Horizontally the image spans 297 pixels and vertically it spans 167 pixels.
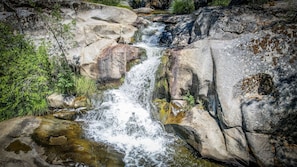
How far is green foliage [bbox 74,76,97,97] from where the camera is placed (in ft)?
25.6

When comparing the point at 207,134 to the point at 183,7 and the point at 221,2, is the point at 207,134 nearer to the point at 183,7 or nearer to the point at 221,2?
the point at 221,2

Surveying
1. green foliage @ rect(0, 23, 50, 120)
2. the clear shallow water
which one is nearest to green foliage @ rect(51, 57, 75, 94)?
green foliage @ rect(0, 23, 50, 120)

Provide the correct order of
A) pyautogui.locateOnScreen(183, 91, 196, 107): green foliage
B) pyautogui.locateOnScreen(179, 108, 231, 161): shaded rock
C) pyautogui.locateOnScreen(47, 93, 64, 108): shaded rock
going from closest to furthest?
pyautogui.locateOnScreen(179, 108, 231, 161): shaded rock → pyautogui.locateOnScreen(183, 91, 196, 107): green foliage → pyautogui.locateOnScreen(47, 93, 64, 108): shaded rock

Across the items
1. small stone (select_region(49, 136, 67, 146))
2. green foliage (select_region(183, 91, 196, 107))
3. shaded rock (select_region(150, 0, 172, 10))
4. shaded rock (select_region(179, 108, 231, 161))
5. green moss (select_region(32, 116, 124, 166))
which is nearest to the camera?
green moss (select_region(32, 116, 124, 166))

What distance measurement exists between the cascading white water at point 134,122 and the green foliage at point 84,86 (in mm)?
646

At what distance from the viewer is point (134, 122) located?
6723mm

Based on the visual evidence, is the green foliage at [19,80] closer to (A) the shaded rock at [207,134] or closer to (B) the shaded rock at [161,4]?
(A) the shaded rock at [207,134]

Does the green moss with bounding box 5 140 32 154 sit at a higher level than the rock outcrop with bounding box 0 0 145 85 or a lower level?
lower

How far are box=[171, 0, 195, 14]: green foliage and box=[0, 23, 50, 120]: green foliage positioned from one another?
10984 millimetres

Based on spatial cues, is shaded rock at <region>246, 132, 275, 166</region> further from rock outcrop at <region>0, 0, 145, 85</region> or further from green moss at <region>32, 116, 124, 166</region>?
rock outcrop at <region>0, 0, 145, 85</region>

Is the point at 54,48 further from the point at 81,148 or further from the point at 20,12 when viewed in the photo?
the point at 81,148

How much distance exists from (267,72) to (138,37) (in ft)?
25.7

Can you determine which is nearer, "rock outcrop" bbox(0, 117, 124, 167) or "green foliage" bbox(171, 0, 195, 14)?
"rock outcrop" bbox(0, 117, 124, 167)

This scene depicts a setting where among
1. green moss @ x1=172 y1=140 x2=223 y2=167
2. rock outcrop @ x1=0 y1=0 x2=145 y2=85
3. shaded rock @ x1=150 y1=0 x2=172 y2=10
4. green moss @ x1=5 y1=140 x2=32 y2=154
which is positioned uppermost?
shaded rock @ x1=150 y1=0 x2=172 y2=10
